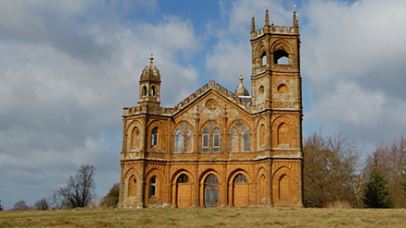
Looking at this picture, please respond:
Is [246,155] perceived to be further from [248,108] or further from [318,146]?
[318,146]

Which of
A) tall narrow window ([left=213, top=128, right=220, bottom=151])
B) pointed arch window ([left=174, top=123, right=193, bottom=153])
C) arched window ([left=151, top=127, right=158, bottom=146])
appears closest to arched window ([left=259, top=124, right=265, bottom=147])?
tall narrow window ([left=213, top=128, right=220, bottom=151])

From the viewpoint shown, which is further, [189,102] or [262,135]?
[189,102]

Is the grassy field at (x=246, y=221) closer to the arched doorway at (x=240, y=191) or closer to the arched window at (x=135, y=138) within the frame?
the arched doorway at (x=240, y=191)

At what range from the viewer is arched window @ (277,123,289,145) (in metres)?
49.7

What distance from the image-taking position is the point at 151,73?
5484 centimetres

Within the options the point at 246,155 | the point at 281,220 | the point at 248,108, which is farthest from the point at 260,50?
the point at 281,220

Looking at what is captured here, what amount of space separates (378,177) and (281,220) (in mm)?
26898

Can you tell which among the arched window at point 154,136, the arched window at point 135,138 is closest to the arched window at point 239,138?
the arched window at point 154,136

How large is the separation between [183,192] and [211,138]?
5.82 m

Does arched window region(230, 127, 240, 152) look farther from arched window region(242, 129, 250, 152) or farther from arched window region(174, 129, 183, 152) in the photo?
arched window region(174, 129, 183, 152)

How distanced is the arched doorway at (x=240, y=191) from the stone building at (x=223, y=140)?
94mm

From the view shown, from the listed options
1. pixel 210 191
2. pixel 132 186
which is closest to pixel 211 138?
pixel 210 191

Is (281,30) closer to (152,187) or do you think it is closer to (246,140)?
(246,140)

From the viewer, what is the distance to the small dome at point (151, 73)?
54656 millimetres
